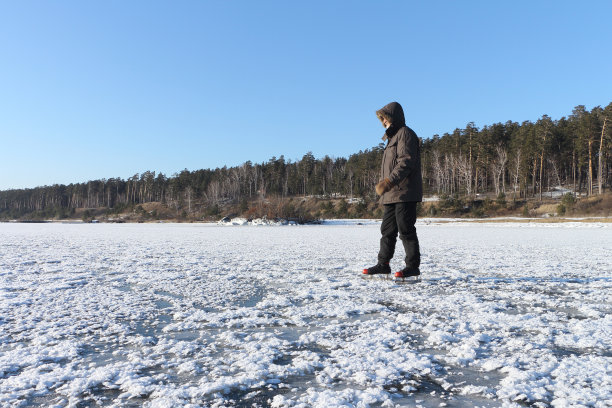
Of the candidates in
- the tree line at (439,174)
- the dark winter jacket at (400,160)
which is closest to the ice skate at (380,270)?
the dark winter jacket at (400,160)

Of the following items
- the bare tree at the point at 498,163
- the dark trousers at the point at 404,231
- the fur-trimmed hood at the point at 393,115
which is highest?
the bare tree at the point at 498,163

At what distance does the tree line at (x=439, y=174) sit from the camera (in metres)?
48.3

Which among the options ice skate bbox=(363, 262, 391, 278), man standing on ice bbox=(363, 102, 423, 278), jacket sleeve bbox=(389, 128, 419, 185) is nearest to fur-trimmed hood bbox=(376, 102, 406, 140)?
man standing on ice bbox=(363, 102, 423, 278)

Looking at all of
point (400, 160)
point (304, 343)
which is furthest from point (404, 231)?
point (304, 343)

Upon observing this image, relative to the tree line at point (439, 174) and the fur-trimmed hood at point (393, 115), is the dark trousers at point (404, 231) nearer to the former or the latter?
the fur-trimmed hood at point (393, 115)

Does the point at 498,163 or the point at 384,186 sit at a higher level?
the point at 498,163

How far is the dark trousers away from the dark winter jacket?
0.39 feet

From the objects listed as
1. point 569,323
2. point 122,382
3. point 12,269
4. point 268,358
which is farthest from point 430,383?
point 12,269

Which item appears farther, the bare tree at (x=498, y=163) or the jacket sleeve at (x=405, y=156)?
the bare tree at (x=498, y=163)

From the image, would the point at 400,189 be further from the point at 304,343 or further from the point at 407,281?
the point at 304,343

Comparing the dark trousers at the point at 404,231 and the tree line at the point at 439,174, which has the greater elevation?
the tree line at the point at 439,174

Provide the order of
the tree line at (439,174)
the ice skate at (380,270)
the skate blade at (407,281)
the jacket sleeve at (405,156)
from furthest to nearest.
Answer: the tree line at (439,174), the ice skate at (380,270), the skate blade at (407,281), the jacket sleeve at (405,156)

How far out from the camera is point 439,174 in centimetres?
5709

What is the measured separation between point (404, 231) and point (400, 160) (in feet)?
2.49
